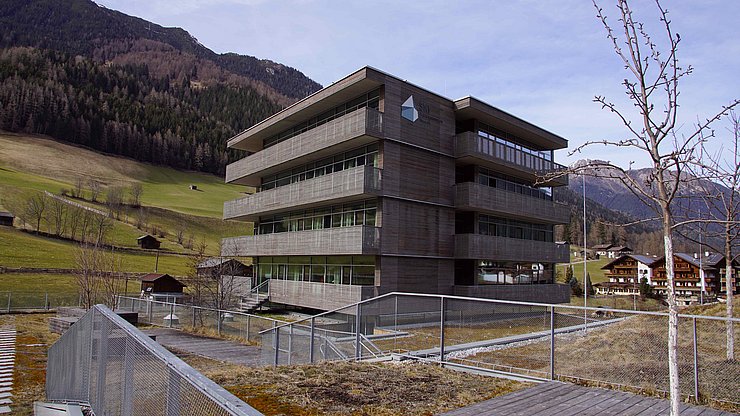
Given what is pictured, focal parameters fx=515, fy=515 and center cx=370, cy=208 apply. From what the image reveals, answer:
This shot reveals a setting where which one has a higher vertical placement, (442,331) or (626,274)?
(626,274)

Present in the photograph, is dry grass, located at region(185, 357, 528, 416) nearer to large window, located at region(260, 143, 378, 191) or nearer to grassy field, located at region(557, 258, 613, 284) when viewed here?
large window, located at region(260, 143, 378, 191)

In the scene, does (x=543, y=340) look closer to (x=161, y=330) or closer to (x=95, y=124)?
(x=161, y=330)

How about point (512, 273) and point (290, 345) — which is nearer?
point (290, 345)

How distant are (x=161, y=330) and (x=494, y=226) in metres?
21.3

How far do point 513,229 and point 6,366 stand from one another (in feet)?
96.8

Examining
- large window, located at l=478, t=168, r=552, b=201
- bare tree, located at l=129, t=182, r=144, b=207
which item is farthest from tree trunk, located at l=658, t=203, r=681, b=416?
bare tree, located at l=129, t=182, r=144, b=207

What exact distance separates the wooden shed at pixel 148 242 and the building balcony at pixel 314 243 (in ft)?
143

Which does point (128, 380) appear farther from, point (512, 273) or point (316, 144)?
point (512, 273)

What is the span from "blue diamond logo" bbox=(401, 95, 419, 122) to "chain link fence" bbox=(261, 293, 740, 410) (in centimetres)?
1427

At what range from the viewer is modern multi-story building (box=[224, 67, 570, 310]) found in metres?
27.5

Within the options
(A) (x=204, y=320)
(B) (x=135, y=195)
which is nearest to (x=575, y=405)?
(A) (x=204, y=320)

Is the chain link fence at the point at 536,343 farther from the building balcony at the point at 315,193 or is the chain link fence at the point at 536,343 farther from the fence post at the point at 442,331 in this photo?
the building balcony at the point at 315,193

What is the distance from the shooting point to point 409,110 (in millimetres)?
28516

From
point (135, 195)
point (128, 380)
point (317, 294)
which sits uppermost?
point (135, 195)
